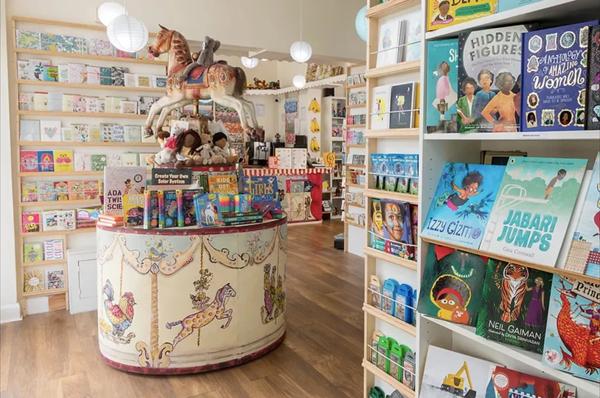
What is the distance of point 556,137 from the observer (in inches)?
57.6

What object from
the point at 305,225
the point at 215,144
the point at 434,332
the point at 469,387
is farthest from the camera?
the point at 305,225

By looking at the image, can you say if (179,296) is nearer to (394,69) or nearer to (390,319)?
(390,319)

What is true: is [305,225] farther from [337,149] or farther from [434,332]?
[434,332]

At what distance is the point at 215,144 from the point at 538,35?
286cm

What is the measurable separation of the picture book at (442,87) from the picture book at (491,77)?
5 centimetres

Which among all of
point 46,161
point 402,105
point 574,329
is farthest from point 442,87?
point 46,161

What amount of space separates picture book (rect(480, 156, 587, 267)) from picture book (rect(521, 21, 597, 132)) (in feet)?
0.48

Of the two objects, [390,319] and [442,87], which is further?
[390,319]

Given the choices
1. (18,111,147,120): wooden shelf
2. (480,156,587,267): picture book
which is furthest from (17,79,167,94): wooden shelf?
(480,156,587,267): picture book

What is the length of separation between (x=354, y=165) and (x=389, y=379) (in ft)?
16.1

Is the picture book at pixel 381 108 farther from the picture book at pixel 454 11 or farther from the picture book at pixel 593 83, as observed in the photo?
the picture book at pixel 593 83

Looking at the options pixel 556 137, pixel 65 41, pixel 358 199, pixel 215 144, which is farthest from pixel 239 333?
pixel 358 199

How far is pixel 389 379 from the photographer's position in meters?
2.33

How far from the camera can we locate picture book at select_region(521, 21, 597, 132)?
4.65ft
